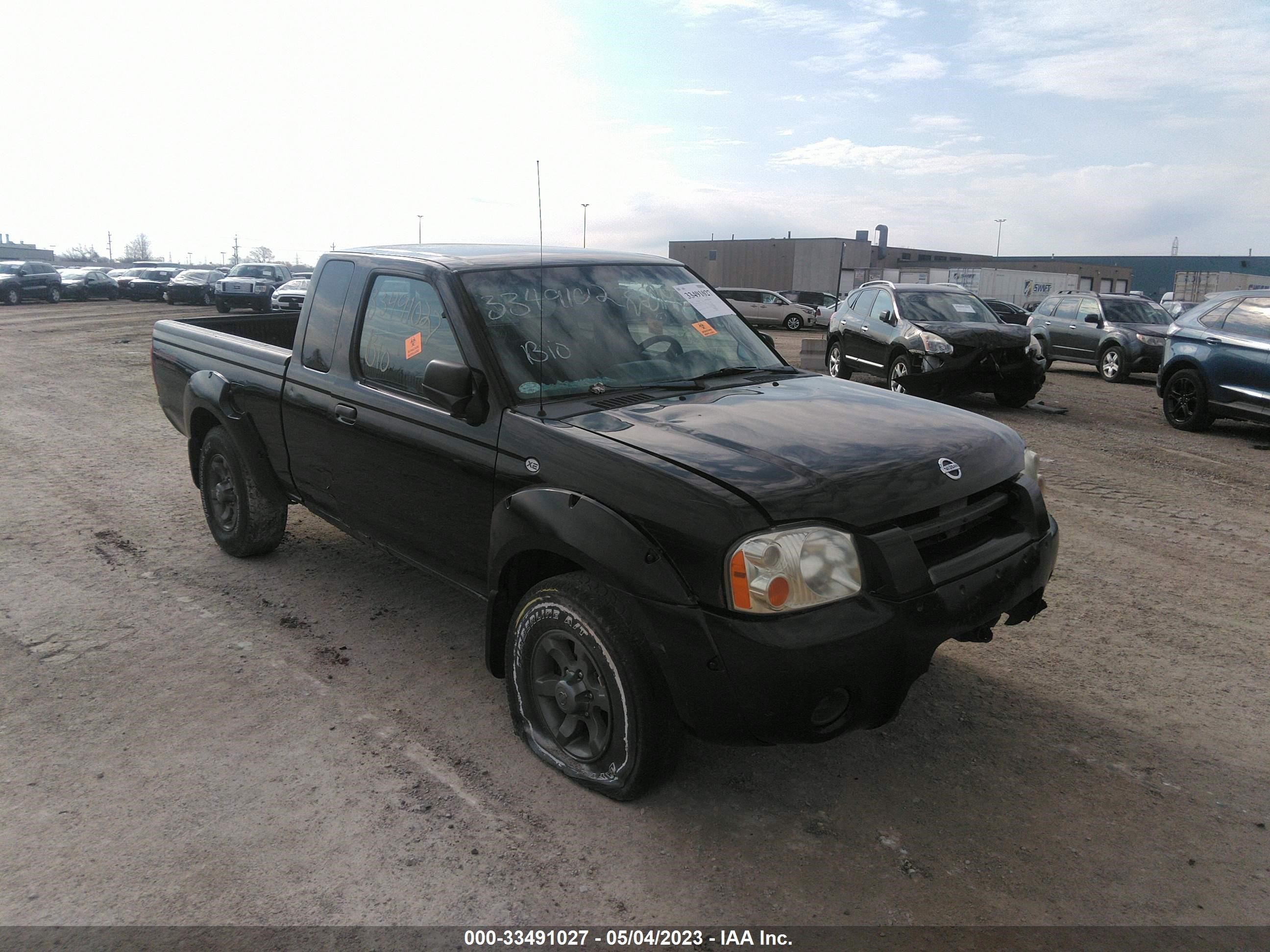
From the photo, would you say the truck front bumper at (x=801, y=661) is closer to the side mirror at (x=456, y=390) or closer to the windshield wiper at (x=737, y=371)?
the side mirror at (x=456, y=390)

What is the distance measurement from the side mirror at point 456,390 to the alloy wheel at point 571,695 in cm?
88

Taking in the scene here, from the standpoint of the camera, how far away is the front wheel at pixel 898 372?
37.4 feet

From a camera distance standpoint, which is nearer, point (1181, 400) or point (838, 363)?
point (1181, 400)

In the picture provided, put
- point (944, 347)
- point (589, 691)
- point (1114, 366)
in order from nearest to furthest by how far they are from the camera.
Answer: point (589, 691) < point (944, 347) < point (1114, 366)

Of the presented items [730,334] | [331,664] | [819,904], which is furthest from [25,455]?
[819,904]

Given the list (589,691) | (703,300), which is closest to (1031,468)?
(703,300)

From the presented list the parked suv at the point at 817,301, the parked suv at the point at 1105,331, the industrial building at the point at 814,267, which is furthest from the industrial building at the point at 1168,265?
the parked suv at the point at 1105,331

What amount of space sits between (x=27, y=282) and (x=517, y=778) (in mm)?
40080

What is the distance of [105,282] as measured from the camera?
135ft

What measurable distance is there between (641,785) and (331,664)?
5.94ft

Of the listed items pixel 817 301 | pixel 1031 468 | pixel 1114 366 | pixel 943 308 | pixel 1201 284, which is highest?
pixel 1201 284

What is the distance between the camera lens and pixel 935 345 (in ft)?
36.4

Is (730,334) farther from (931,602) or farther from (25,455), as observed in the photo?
(25,455)

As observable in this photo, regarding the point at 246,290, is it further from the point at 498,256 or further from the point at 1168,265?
the point at 1168,265
